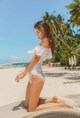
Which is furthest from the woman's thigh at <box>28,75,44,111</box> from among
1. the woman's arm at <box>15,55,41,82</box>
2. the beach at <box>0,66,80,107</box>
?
the beach at <box>0,66,80,107</box>

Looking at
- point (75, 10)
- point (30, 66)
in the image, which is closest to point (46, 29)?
point (30, 66)

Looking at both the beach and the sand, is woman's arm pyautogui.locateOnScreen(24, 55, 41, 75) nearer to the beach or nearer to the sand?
the sand

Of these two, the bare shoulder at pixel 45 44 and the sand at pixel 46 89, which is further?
the sand at pixel 46 89

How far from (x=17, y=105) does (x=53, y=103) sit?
0.35 meters

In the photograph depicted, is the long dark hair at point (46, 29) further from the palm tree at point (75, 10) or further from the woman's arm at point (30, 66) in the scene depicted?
the palm tree at point (75, 10)

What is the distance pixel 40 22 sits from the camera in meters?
3.25

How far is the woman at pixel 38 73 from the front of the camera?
9.91 ft

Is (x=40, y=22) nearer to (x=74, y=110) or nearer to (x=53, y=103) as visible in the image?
(x=53, y=103)

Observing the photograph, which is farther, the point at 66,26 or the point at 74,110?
the point at 66,26

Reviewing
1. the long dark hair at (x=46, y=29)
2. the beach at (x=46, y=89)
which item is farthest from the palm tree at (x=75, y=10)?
the long dark hair at (x=46, y=29)

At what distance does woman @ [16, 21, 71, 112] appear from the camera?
9.91ft

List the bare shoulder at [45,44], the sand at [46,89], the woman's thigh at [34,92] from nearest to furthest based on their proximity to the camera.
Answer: the woman's thigh at [34,92] < the bare shoulder at [45,44] < the sand at [46,89]

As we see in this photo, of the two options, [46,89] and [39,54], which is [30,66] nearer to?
[39,54]

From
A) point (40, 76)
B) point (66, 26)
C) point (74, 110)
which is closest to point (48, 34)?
point (40, 76)
